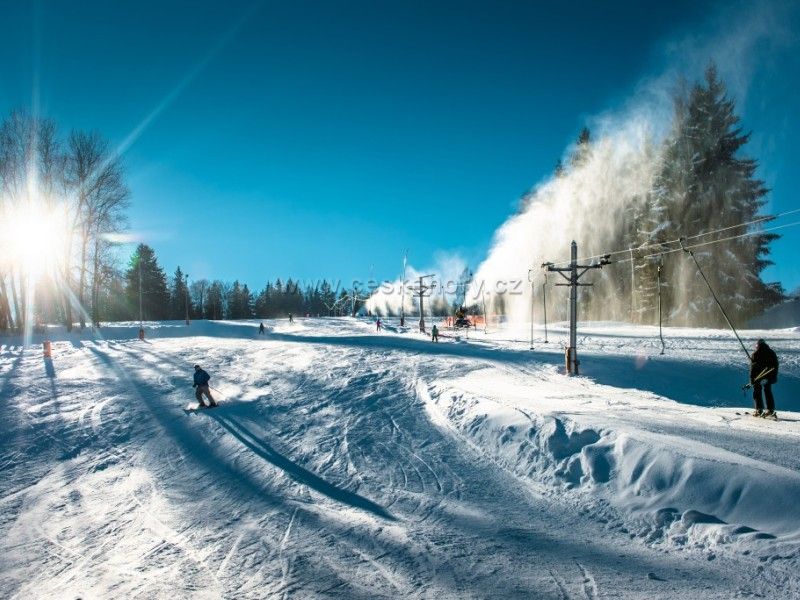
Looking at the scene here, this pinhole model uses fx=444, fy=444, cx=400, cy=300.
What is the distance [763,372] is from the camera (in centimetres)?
972

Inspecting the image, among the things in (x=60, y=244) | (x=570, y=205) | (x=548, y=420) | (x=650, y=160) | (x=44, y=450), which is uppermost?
(x=650, y=160)

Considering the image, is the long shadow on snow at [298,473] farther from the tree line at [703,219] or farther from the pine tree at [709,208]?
the pine tree at [709,208]

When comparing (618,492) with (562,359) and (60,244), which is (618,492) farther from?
(60,244)

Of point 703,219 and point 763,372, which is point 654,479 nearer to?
point 763,372

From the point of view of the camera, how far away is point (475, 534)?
5.69 metres

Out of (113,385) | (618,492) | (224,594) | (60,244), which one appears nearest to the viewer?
(224,594)

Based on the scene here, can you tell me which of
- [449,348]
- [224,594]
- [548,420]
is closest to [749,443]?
[548,420]

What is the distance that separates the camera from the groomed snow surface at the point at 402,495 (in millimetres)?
4781

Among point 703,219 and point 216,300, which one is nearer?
point 703,219

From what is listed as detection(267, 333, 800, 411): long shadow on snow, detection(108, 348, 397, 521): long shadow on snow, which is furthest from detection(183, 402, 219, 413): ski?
detection(267, 333, 800, 411): long shadow on snow

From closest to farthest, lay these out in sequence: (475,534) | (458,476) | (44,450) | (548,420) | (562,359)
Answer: (475,534) → (458,476) → (548,420) → (44,450) → (562,359)

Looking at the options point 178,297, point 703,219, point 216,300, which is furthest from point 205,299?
point 703,219

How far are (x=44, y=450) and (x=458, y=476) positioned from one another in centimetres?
933

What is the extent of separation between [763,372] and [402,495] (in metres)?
8.49
